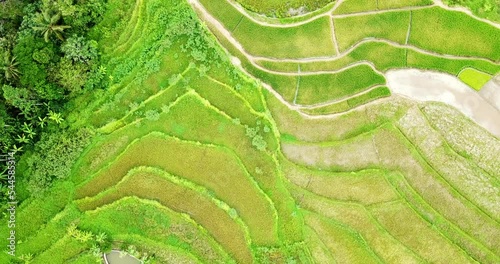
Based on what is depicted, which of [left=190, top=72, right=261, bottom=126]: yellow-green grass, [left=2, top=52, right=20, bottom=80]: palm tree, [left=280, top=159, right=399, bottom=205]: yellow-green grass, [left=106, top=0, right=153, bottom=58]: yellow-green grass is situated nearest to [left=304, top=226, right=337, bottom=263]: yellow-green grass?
[left=280, top=159, right=399, bottom=205]: yellow-green grass

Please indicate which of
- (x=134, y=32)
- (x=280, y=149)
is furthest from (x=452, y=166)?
(x=134, y=32)

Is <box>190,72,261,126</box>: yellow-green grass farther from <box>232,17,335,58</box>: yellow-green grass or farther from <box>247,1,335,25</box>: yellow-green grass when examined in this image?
<box>247,1,335,25</box>: yellow-green grass

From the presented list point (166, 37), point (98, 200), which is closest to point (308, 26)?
point (166, 37)

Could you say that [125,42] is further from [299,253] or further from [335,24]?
[299,253]

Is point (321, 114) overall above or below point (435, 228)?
above

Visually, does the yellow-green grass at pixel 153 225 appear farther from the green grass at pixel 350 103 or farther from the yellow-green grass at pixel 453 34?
the yellow-green grass at pixel 453 34
